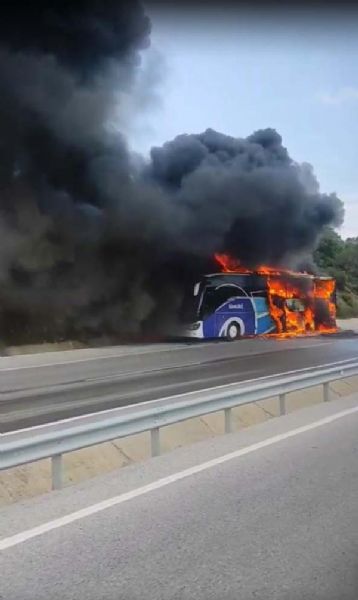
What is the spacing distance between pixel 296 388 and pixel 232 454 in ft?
10.1

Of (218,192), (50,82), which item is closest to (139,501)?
(50,82)

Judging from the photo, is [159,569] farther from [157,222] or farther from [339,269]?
[339,269]

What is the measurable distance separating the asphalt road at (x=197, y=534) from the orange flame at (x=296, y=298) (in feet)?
65.7

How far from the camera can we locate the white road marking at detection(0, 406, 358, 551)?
14.8ft

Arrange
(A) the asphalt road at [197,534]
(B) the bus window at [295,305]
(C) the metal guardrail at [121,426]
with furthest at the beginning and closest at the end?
(B) the bus window at [295,305]
(C) the metal guardrail at [121,426]
(A) the asphalt road at [197,534]

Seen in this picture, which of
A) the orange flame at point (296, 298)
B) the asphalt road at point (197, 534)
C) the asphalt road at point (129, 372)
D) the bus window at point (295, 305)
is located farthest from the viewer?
the bus window at point (295, 305)

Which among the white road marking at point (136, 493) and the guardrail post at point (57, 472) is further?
the guardrail post at point (57, 472)

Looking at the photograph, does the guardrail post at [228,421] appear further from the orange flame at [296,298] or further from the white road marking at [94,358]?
the orange flame at [296,298]

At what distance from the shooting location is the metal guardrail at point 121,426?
5.61 meters

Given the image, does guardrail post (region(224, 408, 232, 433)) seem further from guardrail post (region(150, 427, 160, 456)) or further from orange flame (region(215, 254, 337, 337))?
orange flame (region(215, 254, 337, 337))

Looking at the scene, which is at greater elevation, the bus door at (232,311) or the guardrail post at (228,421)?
the bus door at (232,311)

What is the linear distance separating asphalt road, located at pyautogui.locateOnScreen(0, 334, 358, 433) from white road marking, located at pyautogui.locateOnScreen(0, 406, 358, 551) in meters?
2.96

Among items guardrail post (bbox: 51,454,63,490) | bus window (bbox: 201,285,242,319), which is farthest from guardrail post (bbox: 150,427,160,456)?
bus window (bbox: 201,285,242,319)

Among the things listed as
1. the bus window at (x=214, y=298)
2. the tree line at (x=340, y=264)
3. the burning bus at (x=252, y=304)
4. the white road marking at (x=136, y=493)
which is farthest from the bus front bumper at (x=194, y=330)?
the tree line at (x=340, y=264)
